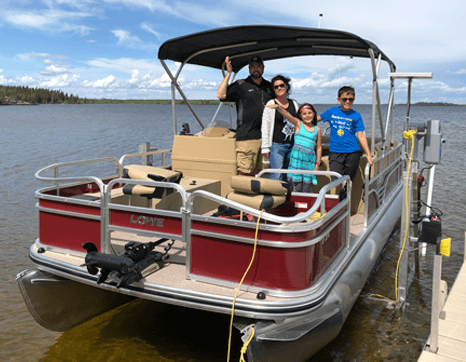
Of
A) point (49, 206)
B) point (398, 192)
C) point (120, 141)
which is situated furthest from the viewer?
point (120, 141)

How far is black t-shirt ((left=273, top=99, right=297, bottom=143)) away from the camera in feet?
14.0

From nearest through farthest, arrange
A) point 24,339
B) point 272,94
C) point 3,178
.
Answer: point 24,339, point 272,94, point 3,178

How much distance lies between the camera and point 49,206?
138 inches

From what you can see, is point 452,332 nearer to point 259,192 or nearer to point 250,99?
point 259,192

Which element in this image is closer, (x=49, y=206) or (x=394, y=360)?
(x=49, y=206)

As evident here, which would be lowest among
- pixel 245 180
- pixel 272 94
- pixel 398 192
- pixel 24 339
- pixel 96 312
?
pixel 24 339

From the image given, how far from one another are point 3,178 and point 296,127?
35.4 feet

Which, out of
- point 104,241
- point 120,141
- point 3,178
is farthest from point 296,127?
point 120,141

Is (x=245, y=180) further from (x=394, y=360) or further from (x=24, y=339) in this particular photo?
(x=24, y=339)

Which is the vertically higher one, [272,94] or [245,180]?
[272,94]

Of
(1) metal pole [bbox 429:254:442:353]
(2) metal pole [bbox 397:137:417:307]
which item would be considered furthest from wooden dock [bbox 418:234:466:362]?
(2) metal pole [bbox 397:137:417:307]

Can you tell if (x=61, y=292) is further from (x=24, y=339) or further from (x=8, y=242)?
(x=8, y=242)

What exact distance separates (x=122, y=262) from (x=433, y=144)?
2.78 metres

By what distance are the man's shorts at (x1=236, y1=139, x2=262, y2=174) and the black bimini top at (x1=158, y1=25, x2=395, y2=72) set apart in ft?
4.32
